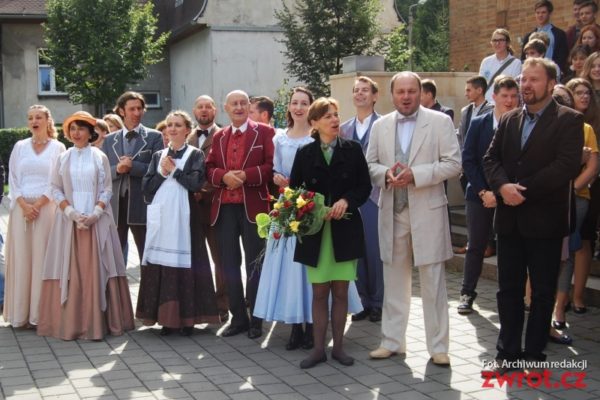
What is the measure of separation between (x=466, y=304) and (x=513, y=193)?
236 cm

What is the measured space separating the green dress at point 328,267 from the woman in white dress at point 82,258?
86.6 inches

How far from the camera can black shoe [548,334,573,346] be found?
6.70 m

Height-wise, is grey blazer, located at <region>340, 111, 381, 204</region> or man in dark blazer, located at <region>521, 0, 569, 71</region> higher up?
man in dark blazer, located at <region>521, 0, 569, 71</region>

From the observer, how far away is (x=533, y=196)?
5.82 metres

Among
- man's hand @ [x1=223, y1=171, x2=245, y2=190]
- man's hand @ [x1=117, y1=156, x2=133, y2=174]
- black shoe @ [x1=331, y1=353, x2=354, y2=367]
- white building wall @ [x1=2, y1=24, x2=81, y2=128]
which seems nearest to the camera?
black shoe @ [x1=331, y1=353, x2=354, y2=367]

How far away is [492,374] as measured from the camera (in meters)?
5.98

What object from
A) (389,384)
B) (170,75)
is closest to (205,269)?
(389,384)

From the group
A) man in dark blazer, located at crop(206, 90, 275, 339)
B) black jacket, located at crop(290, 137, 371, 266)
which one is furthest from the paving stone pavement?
black jacket, located at crop(290, 137, 371, 266)

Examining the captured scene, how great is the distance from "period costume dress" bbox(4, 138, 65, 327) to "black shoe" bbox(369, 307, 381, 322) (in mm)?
3251

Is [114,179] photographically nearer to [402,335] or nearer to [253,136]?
[253,136]

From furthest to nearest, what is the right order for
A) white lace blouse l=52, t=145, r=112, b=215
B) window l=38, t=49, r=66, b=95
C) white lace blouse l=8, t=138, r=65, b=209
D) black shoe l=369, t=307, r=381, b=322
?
1. window l=38, t=49, r=66, b=95
2. white lace blouse l=8, t=138, r=65, b=209
3. black shoe l=369, t=307, r=381, b=322
4. white lace blouse l=52, t=145, r=112, b=215

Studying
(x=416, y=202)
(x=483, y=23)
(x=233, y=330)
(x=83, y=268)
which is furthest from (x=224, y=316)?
(x=483, y=23)

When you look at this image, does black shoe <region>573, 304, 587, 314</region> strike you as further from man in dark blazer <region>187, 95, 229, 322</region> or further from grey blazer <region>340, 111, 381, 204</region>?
man in dark blazer <region>187, 95, 229, 322</region>

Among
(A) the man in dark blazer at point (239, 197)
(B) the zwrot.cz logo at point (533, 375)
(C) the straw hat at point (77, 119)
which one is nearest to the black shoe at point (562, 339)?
(B) the zwrot.cz logo at point (533, 375)
